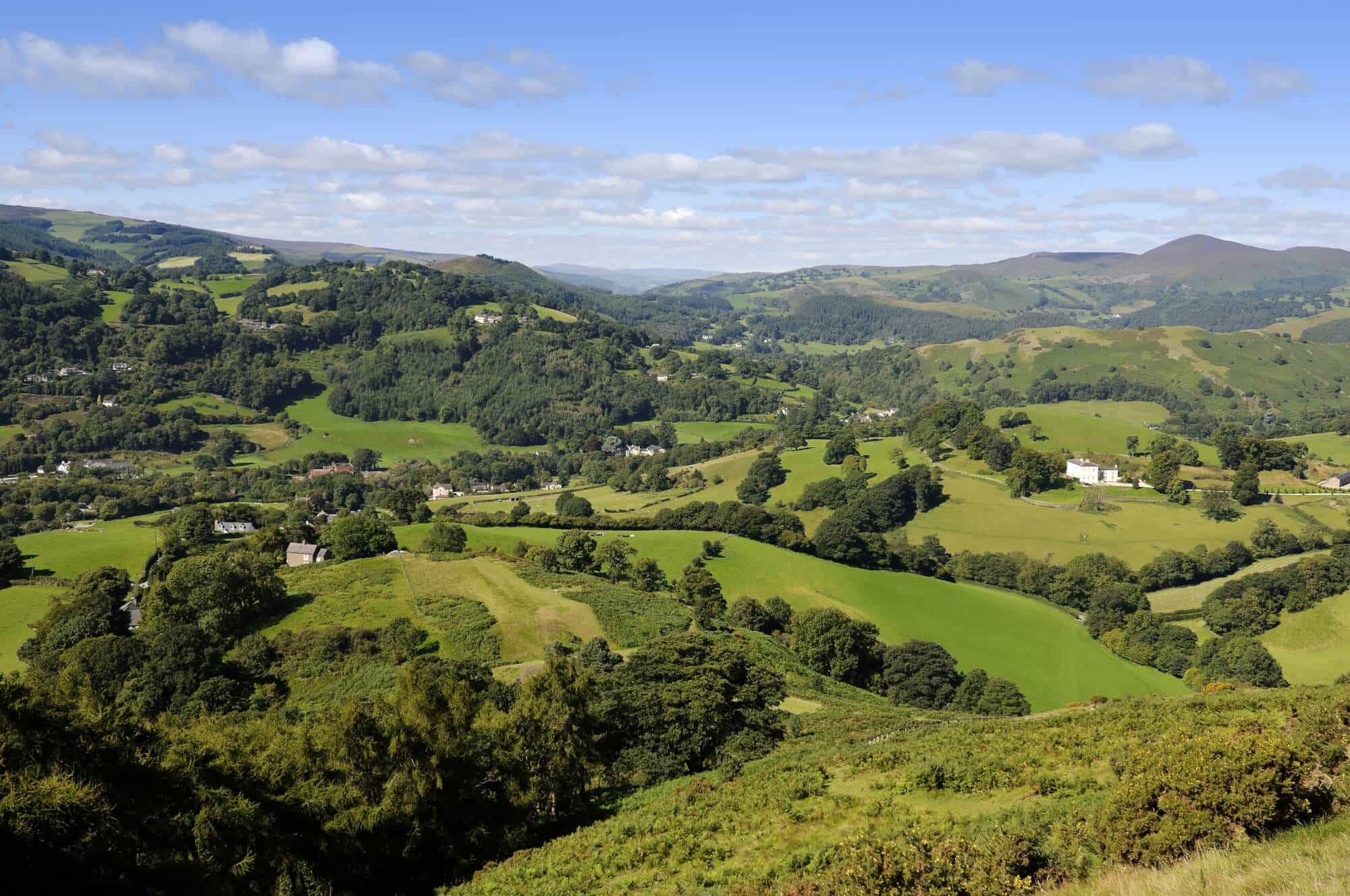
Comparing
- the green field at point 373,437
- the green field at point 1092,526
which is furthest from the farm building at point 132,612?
the green field at point 373,437

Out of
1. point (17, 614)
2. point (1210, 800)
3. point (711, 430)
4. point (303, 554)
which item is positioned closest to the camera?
point (1210, 800)

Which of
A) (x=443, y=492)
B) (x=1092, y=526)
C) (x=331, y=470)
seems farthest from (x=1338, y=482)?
(x=331, y=470)

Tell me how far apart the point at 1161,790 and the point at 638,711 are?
22029 mm

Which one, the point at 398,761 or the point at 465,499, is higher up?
the point at 398,761

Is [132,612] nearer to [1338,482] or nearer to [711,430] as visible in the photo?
[1338,482]

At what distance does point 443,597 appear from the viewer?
186ft

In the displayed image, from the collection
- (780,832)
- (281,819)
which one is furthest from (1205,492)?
(281,819)

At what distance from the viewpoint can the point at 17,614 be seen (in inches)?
2344

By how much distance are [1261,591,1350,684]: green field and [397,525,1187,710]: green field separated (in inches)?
376

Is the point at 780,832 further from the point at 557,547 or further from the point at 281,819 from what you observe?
the point at 557,547

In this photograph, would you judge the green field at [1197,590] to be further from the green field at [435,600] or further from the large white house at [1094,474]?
the green field at [435,600]

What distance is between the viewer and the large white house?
119m

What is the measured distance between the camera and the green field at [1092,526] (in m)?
95.2

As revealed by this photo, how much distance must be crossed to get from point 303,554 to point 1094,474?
10396cm
